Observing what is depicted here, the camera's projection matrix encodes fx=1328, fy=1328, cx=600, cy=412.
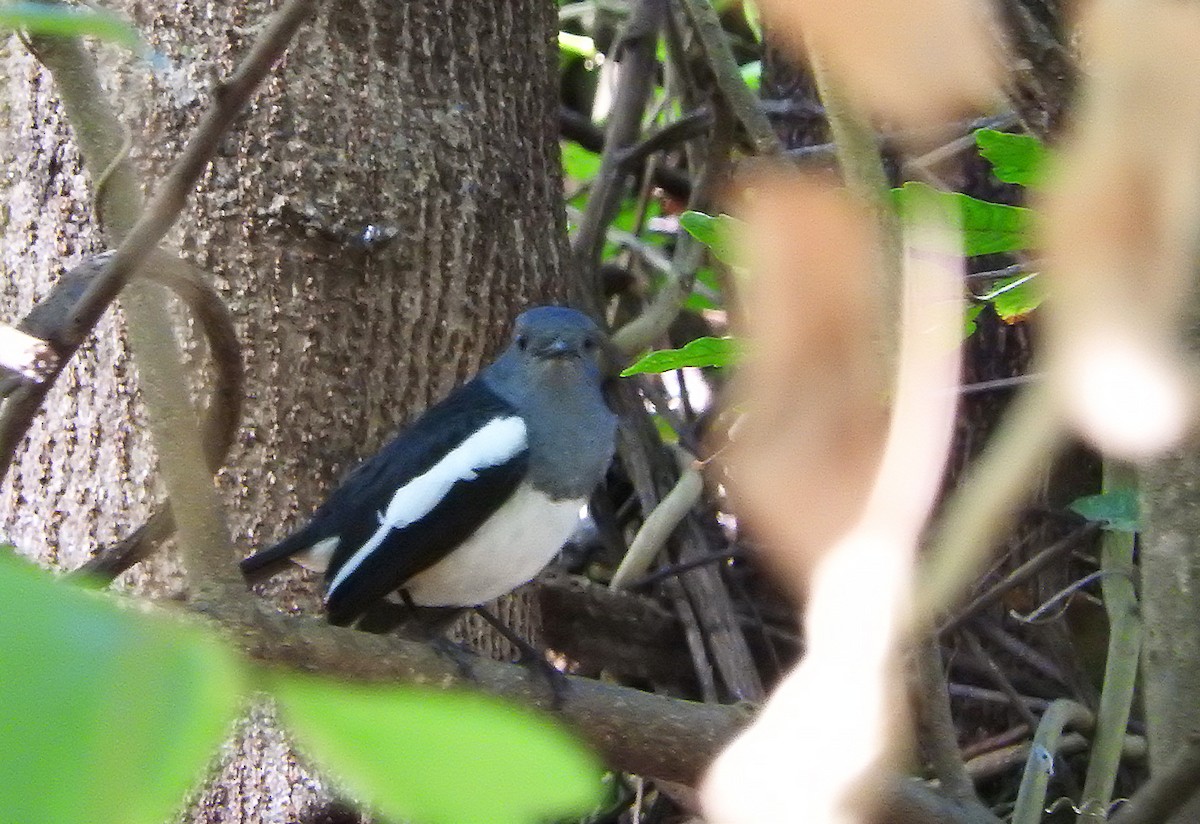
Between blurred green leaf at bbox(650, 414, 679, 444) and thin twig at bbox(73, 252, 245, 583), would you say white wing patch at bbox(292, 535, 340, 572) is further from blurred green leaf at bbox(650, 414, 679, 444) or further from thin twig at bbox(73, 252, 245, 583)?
blurred green leaf at bbox(650, 414, 679, 444)

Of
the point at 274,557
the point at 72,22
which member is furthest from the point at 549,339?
the point at 72,22

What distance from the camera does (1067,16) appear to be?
923 mm

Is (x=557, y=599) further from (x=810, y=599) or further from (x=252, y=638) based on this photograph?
(x=810, y=599)

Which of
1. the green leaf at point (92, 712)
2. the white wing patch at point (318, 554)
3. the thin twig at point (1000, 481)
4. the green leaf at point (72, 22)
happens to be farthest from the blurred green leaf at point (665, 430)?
the green leaf at point (92, 712)

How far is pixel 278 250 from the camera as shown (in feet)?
6.52

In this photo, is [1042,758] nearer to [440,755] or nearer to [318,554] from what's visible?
[318,554]

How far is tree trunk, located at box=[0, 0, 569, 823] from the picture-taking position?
197 cm

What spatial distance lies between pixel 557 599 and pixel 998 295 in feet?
4.99

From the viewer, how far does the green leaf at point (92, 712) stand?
0.82ft

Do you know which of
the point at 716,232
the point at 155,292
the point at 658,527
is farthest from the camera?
the point at 658,527

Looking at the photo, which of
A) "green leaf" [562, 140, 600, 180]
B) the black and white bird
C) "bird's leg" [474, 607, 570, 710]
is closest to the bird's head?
the black and white bird

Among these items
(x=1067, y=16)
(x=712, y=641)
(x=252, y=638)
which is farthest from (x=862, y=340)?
(x=712, y=641)

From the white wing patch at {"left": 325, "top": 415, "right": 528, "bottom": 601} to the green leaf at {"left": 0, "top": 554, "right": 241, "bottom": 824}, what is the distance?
5.55 ft

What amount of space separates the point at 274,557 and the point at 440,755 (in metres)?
1.64
